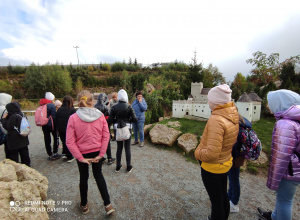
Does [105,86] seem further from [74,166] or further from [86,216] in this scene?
[86,216]

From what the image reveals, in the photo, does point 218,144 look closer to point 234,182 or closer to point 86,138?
point 234,182

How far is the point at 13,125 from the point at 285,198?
502 cm

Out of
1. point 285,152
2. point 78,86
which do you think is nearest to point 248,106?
point 285,152

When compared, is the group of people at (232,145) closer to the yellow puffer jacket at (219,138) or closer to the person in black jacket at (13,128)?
the yellow puffer jacket at (219,138)

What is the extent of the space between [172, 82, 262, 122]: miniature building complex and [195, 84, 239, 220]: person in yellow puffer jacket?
7624 millimetres

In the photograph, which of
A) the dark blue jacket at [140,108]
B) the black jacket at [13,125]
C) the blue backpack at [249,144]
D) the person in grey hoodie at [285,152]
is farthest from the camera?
the dark blue jacket at [140,108]

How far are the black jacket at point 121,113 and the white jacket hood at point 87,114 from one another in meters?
1.18

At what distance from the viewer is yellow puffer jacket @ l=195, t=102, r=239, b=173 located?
5.41ft

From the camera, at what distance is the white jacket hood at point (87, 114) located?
7.06 feet

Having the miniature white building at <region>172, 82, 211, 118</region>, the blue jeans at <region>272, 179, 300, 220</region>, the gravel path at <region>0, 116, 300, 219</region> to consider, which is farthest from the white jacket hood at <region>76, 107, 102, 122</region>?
the miniature white building at <region>172, 82, 211, 118</region>

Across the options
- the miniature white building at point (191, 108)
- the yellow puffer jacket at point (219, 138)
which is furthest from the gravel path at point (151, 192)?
the miniature white building at point (191, 108)

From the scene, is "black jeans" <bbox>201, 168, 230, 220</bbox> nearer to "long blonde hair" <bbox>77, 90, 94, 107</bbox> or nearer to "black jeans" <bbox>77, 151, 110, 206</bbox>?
"black jeans" <bbox>77, 151, 110, 206</bbox>

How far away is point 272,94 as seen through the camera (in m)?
1.97

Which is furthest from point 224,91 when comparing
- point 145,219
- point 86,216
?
point 86,216
